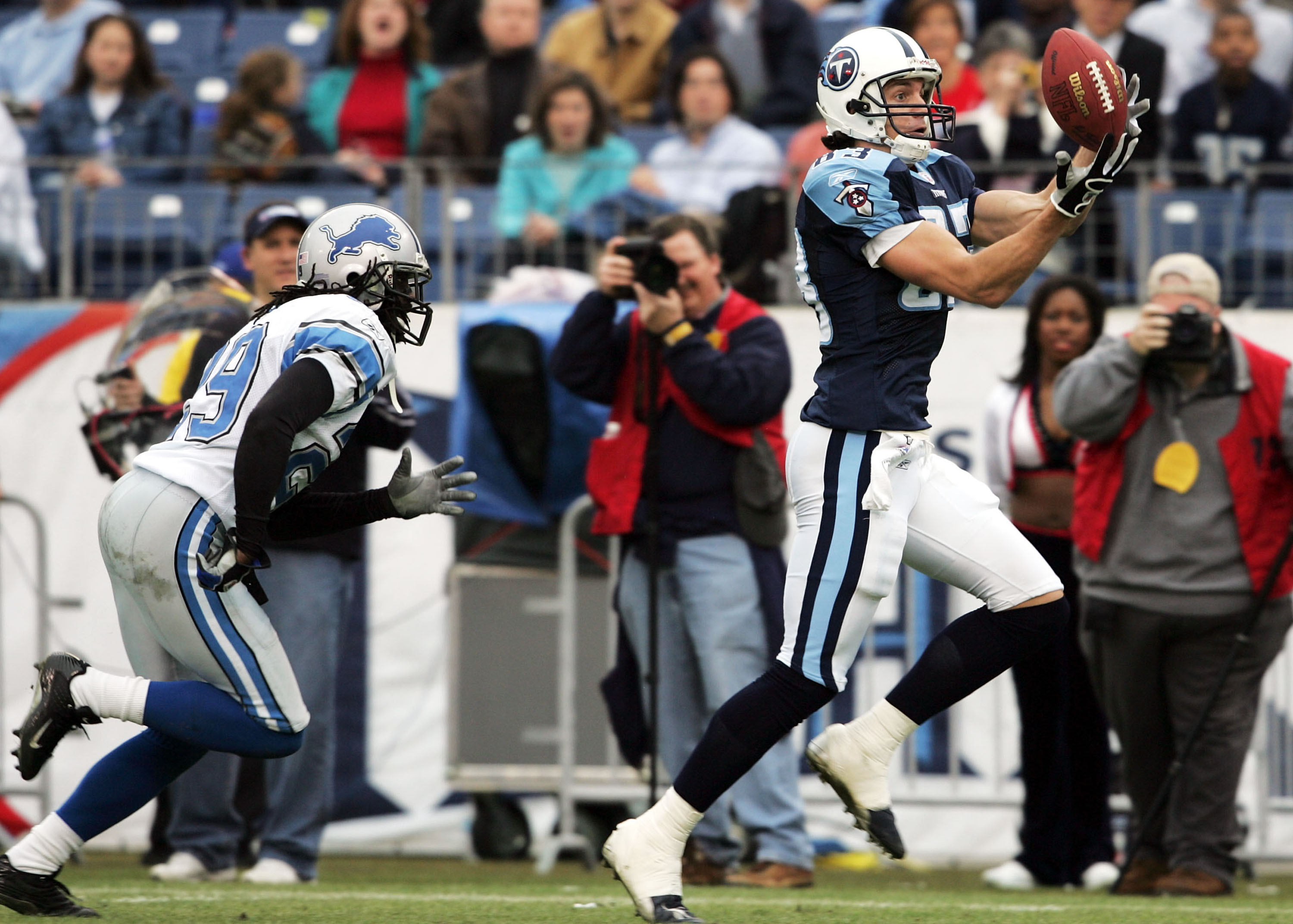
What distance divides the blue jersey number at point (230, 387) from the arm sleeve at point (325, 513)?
293 millimetres

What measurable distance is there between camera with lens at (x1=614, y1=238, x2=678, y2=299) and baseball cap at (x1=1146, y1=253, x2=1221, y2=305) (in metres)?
1.63

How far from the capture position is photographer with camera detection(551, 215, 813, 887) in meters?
5.71

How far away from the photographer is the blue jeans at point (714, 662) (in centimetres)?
576

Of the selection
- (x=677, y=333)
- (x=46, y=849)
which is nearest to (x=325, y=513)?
(x=46, y=849)

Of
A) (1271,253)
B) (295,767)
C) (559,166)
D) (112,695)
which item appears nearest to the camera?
(112,695)

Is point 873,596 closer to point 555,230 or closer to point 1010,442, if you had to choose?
point 1010,442

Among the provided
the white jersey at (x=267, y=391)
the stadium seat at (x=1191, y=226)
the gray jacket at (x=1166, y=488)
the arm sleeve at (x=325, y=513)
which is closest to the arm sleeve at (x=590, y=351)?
the gray jacket at (x=1166, y=488)

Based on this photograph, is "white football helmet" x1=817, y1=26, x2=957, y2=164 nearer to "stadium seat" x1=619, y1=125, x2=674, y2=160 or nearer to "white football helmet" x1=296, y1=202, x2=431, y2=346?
"white football helmet" x1=296, y1=202, x2=431, y2=346

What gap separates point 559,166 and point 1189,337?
118 inches

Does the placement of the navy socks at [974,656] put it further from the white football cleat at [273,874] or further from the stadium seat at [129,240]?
the stadium seat at [129,240]

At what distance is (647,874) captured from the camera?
4000 millimetres

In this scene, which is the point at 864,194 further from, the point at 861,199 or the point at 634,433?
the point at 634,433

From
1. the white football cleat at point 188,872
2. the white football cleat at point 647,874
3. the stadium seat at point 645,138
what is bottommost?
the white football cleat at point 188,872

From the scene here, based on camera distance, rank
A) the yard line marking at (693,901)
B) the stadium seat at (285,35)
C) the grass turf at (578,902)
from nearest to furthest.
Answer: the grass turf at (578,902) < the yard line marking at (693,901) < the stadium seat at (285,35)
